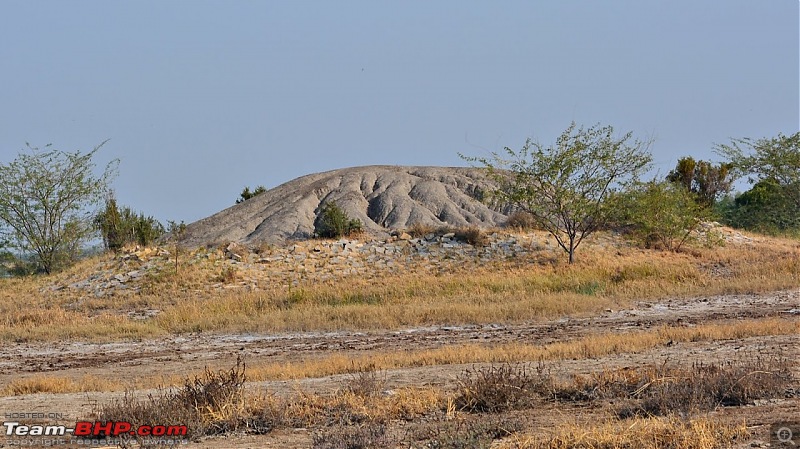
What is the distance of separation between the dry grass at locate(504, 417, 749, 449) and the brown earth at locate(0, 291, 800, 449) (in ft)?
1.03

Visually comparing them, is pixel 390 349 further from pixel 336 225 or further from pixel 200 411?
pixel 336 225

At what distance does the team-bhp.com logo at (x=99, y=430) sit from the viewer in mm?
7898

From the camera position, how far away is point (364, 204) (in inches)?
2328

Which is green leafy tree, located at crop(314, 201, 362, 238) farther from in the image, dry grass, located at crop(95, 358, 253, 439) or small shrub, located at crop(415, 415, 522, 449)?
small shrub, located at crop(415, 415, 522, 449)

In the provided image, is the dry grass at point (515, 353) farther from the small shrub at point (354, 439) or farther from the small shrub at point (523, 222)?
the small shrub at point (523, 222)

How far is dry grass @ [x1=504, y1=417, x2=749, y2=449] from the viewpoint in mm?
6734

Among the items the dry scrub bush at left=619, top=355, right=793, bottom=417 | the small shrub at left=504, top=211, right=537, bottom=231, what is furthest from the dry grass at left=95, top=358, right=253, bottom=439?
the small shrub at left=504, top=211, right=537, bottom=231

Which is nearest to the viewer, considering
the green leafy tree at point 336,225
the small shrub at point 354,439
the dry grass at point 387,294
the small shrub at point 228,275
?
the small shrub at point 354,439

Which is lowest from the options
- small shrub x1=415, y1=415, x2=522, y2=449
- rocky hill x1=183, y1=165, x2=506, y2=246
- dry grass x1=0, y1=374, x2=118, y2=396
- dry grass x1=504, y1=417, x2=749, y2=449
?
dry grass x1=504, y1=417, x2=749, y2=449

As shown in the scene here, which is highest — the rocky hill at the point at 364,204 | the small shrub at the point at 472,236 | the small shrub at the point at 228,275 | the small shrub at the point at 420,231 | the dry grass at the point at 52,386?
the rocky hill at the point at 364,204

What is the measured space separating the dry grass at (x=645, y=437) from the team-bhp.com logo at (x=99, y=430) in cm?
337

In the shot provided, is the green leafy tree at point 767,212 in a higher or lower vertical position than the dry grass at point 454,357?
higher

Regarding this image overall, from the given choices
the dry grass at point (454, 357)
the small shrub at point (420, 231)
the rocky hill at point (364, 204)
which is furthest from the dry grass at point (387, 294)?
the rocky hill at point (364, 204)

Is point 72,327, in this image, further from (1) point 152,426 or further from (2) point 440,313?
(1) point 152,426
